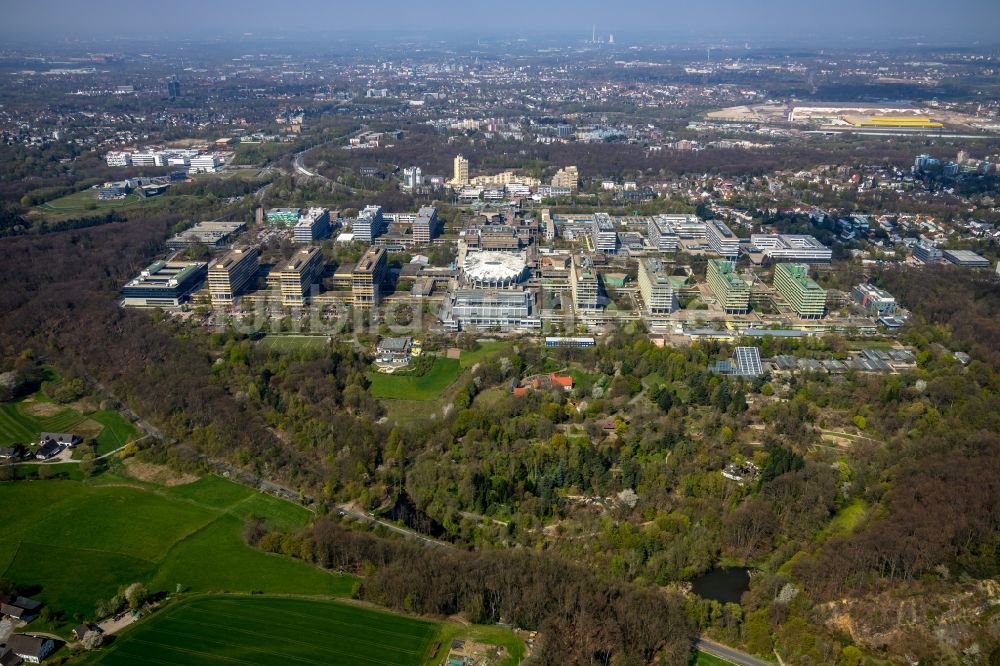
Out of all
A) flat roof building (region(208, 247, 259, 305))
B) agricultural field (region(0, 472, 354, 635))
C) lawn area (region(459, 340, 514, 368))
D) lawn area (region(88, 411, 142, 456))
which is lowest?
agricultural field (region(0, 472, 354, 635))

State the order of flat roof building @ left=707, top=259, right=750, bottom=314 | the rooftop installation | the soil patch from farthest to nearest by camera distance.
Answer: the rooftop installation, flat roof building @ left=707, top=259, right=750, bottom=314, the soil patch

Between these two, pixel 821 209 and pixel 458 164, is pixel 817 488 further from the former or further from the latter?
pixel 458 164

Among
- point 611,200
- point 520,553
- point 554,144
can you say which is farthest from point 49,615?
point 554,144

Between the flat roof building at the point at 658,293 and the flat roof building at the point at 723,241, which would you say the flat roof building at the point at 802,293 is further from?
the flat roof building at the point at 658,293

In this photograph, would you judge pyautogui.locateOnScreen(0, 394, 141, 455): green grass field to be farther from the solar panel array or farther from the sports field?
the solar panel array

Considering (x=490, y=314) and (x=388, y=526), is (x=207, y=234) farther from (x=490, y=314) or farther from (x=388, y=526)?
(x=388, y=526)

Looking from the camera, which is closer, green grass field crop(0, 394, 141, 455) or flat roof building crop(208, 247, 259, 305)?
green grass field crop(0, 394, 141, 455)

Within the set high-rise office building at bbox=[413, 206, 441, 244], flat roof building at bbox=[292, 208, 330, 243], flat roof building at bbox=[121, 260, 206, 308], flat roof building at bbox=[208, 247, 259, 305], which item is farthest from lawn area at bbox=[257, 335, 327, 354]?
high-rise office building at bbox=[413, 206, 441, 244]

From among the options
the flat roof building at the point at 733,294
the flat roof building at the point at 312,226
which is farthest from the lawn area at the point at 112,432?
the flat roof building at the point at 733,294
